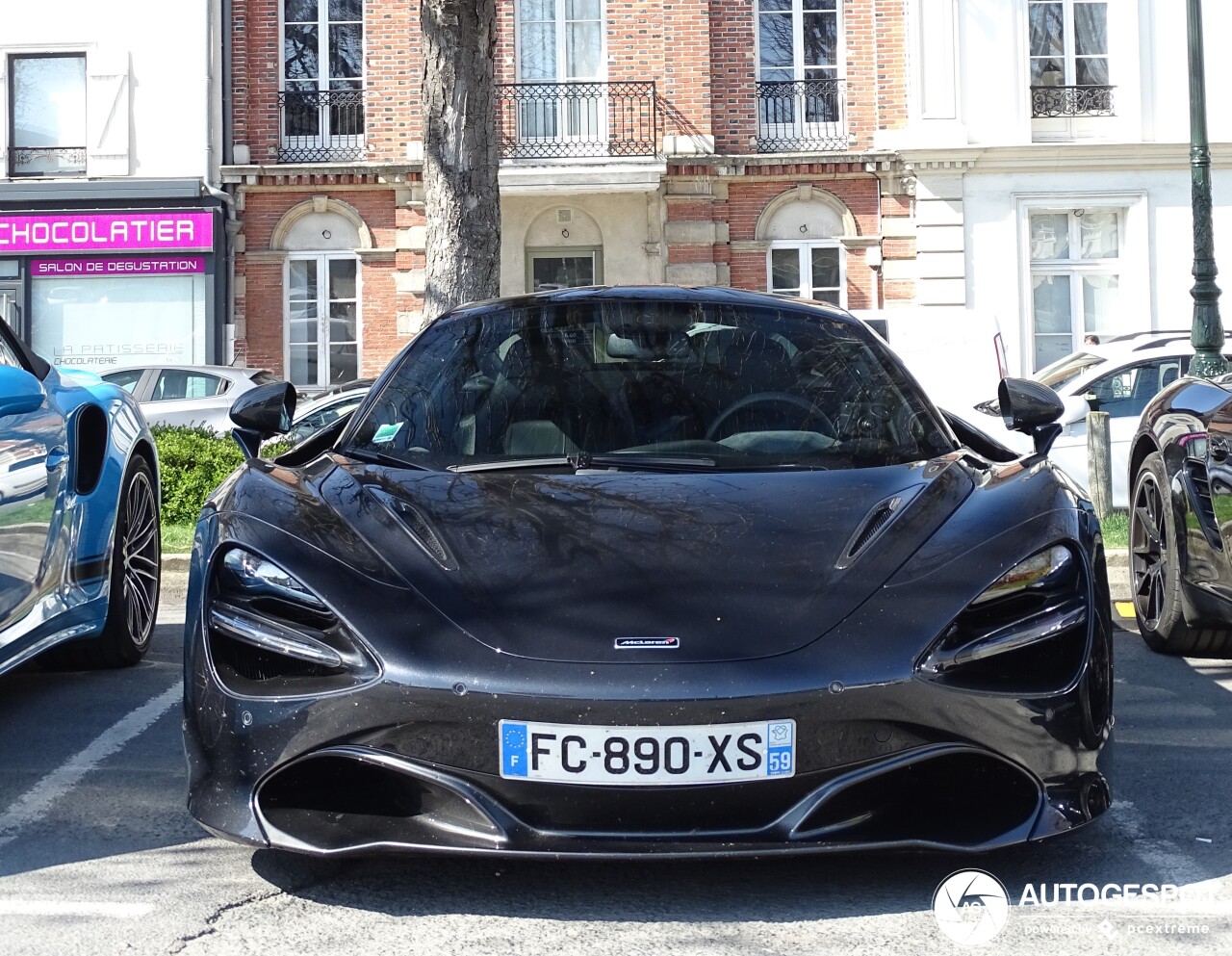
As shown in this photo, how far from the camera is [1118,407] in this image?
462 inches

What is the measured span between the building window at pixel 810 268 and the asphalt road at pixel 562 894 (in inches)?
729

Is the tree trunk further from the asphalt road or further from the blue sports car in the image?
the asphalt road

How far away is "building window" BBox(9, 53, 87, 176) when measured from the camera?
22.0 meters

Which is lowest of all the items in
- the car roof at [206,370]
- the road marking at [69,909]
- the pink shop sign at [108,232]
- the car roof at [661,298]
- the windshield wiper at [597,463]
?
the road marking at [69,909]

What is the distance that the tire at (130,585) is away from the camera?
18.2 ft

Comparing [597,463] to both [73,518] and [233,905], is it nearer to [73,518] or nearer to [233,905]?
[233,905]

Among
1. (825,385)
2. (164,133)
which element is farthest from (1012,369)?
(825,385)

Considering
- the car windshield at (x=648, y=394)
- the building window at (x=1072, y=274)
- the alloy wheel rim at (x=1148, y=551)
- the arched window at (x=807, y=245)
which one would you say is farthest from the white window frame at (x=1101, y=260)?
the car windshield at (x=648, y=394)

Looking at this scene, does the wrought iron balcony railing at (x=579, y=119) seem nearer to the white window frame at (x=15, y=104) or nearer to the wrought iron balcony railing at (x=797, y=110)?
the wrought iron balcony railing at (x=797, y=110)

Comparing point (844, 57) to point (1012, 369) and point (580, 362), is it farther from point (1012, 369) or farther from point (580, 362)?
point (580, 362)

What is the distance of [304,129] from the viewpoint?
Result: 73.4 feet

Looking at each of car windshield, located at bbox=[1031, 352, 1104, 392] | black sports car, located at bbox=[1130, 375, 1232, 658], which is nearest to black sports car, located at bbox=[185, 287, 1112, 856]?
black sports car, located at bbox=[1130, 375, 1232, 658]

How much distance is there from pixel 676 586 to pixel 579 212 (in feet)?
63.8

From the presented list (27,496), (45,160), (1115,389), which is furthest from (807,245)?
(27,496)
